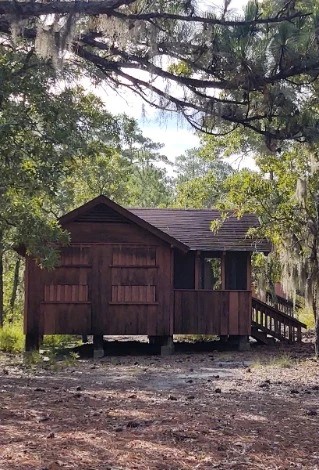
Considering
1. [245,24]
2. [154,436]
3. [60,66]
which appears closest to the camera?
[154,436]

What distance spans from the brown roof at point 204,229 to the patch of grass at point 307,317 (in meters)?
8.40

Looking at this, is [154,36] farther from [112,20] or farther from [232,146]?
[232,146]

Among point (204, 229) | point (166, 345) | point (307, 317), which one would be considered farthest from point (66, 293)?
point (307, 317)

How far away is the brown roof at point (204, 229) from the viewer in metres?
18.6

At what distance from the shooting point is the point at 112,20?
8203 mm

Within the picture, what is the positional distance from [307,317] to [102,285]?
14.2 meters

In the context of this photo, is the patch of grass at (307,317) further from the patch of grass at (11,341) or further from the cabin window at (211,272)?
the patch of grass at (11,341)

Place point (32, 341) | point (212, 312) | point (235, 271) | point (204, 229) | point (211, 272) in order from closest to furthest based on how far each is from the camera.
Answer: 1. point (32, 341)
2. point (212, 312)
3. point (235, 271)
4. point (204, 229)
5. point (211, 272)

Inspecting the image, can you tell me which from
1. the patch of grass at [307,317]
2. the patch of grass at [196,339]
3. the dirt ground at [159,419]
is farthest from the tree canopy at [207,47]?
the patch of grass at [307,317]

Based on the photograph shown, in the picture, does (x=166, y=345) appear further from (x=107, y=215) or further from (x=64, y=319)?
(x=107, y=215)

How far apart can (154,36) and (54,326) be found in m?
10.6

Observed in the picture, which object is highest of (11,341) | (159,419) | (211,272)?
(211,272)

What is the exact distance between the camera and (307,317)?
29.1 metres

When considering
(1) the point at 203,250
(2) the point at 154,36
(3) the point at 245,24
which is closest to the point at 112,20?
(2) the point at 154,36
